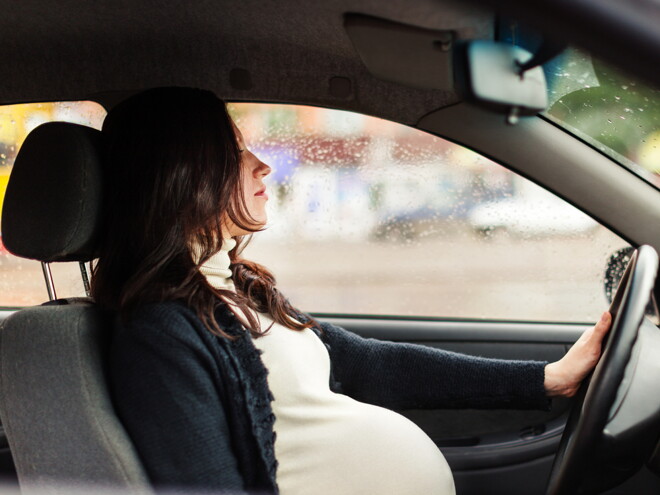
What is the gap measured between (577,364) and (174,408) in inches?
31.7

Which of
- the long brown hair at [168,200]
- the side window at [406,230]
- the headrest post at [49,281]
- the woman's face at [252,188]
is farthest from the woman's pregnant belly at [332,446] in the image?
the headrest post at [49,281]

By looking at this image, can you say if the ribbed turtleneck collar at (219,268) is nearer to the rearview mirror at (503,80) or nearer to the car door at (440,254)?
the car door at (440,254)

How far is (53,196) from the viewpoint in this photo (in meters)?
1.39

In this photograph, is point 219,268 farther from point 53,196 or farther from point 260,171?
point 53,196

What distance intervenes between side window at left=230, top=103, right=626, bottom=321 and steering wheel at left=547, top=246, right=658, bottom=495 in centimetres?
62

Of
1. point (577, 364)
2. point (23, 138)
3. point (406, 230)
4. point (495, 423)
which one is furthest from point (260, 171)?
point (406, 230)

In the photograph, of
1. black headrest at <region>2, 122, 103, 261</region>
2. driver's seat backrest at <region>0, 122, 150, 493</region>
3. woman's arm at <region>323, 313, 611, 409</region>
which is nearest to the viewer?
driver's seat backrest at <region>0, 122, 150, 493</region>

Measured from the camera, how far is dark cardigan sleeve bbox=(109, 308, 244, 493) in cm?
122

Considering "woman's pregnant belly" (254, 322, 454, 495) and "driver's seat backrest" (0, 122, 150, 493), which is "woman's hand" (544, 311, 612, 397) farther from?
"driver's seat backrest" (0, 122, 150, 493)

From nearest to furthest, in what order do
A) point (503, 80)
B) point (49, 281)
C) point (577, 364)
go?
point (503, 80)
point (577, 364)
point (49, 281)

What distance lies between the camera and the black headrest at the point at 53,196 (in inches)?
54.6

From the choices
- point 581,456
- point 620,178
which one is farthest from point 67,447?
point 620,178

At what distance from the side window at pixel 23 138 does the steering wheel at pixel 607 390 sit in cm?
121

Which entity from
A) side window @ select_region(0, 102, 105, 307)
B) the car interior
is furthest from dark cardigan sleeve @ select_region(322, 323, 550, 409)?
side window @ select_region(0, 102, 105, 307)
